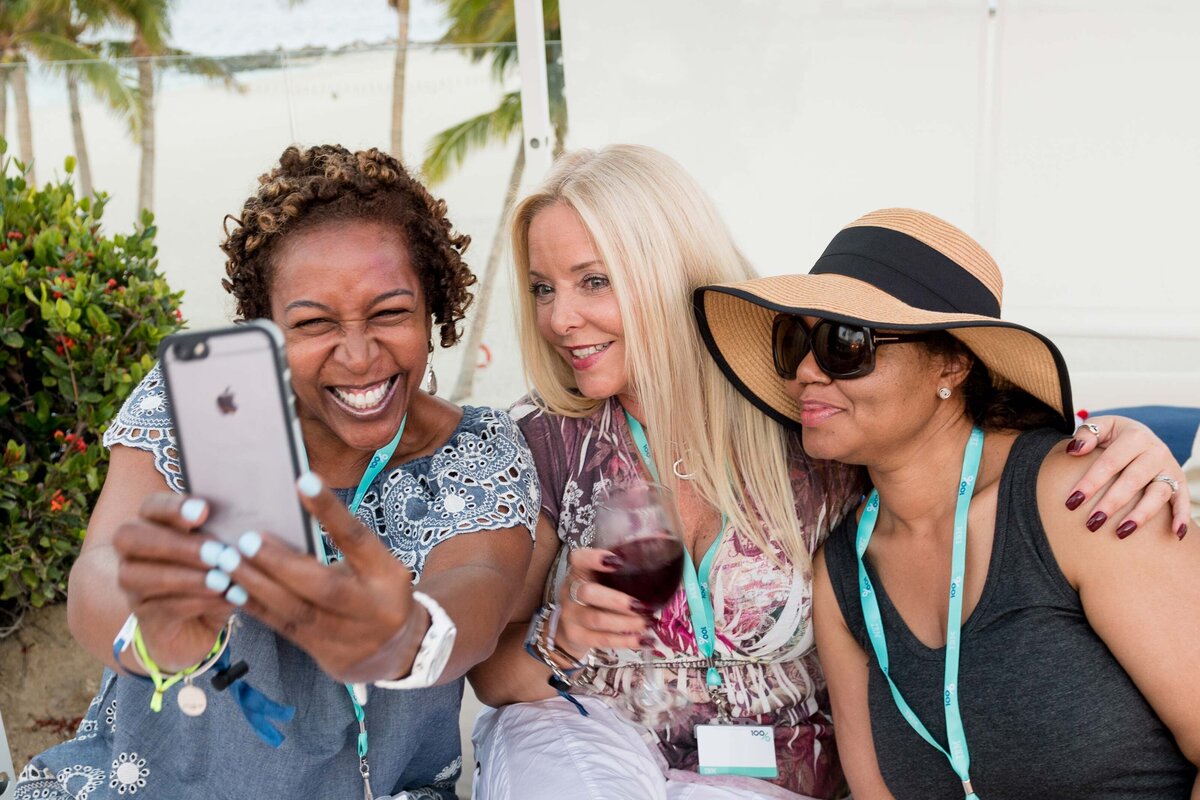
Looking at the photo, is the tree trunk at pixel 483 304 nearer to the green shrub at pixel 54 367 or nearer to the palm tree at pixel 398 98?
the palm tree at pixel 398 98

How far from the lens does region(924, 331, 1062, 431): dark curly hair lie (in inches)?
96.8

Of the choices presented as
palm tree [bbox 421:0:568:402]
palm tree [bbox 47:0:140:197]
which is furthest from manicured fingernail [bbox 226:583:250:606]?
palm tree [bbox 47:0:140:197]

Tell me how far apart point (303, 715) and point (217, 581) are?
0.90 m

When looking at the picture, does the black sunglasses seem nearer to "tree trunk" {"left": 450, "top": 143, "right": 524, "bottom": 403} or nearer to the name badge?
the name badge

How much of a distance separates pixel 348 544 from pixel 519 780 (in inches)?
52.9

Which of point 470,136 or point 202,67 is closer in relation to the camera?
point 202,67

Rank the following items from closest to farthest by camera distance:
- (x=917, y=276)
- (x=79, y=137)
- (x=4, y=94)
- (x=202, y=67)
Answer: (x=917, y=276), (x=4, y=94), (x=202, y=67), (x=79, y=137)

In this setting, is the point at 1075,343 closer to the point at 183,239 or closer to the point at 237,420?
the point at 237,420

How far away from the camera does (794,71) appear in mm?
5312

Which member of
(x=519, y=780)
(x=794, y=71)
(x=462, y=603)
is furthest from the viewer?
(x=794, y=71)

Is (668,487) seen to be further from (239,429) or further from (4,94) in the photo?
(4,94)

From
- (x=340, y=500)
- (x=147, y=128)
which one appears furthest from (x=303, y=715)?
(x=147, y=128)

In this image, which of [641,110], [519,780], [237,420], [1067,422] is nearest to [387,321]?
[237,420]

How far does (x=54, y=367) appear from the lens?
12.1ft
